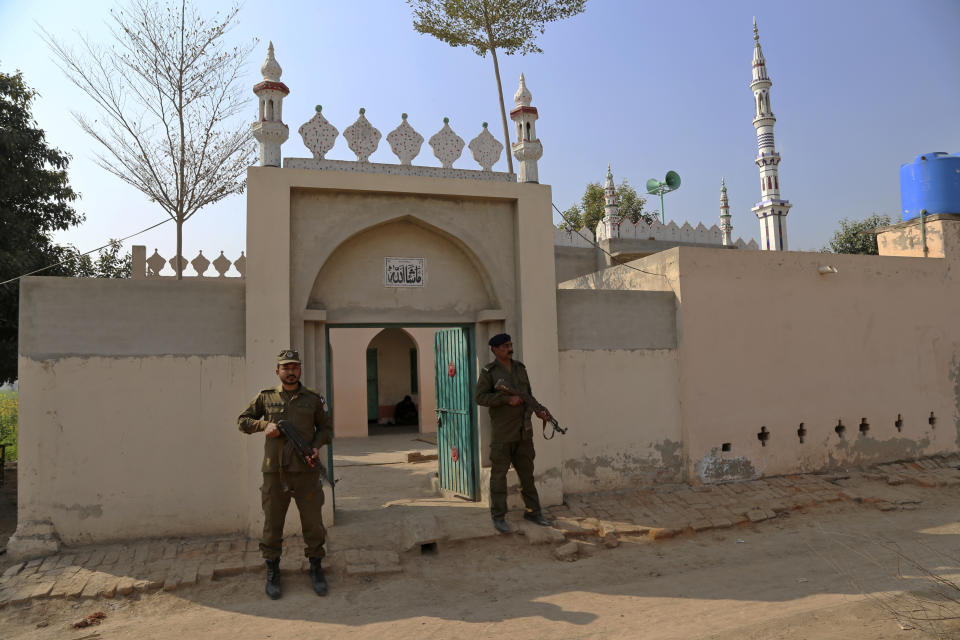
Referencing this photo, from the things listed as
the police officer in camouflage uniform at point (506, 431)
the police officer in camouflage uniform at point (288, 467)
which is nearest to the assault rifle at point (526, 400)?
the police officer in camouflage uniform at point (506, 431)

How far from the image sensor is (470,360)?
671 centimetres

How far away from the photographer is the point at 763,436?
7434 millimetres

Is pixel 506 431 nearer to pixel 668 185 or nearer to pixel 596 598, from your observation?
pixel 596 598

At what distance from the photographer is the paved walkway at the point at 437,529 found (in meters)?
4.61

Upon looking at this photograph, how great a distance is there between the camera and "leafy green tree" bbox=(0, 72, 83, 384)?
7.57 metres

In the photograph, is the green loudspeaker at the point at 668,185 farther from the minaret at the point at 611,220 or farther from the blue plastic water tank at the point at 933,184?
the blue plastic water tank at the point at 933,184

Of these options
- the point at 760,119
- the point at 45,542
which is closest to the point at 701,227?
the point at 760,119

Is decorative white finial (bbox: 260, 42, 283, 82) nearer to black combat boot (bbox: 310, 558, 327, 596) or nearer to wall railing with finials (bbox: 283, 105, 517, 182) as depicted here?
wall railing with finials (bbox: 283, 105, 517, 182)

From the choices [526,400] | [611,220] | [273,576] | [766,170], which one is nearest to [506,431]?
[526,400]

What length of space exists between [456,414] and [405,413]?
420 inches

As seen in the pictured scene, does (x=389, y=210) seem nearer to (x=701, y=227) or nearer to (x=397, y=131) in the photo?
(x=397, y=131)

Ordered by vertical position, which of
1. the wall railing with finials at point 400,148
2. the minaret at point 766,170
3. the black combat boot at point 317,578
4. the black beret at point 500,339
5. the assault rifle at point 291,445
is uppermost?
the minaret at point 766,170

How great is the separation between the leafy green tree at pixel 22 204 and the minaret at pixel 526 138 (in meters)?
6.19

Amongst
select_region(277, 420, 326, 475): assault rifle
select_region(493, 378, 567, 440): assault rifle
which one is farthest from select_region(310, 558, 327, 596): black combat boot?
select_region(493, 378, 567, 440): assault rifle
